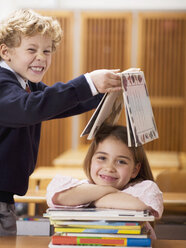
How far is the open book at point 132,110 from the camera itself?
1.95 meters

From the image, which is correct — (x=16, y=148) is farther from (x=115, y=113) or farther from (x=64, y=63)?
(x=64, y=63)

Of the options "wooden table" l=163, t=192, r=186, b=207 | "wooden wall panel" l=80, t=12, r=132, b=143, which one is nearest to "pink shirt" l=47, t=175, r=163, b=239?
"wooden table" l=163, t=192, r=186, b=207

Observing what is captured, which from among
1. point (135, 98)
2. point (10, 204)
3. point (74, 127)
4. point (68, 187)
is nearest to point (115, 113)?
point (135, 98)

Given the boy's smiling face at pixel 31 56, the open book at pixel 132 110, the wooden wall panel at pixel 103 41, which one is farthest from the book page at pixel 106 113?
the wooden wall panel at pixel 103 41

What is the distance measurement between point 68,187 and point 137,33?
638cm

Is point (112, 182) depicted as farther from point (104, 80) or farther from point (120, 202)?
point (104, 80)

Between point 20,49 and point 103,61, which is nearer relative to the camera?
point 20,49

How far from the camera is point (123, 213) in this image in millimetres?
1756

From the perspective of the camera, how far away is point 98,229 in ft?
5.77

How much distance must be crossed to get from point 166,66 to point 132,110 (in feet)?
20.3

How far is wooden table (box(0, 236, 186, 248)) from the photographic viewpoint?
191 cm

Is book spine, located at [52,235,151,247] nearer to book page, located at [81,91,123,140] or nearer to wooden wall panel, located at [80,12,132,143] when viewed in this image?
book page, located at [81,91,123,140]

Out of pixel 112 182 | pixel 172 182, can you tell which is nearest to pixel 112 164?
pixel 112 182

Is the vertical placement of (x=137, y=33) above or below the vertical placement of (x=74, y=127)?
above
